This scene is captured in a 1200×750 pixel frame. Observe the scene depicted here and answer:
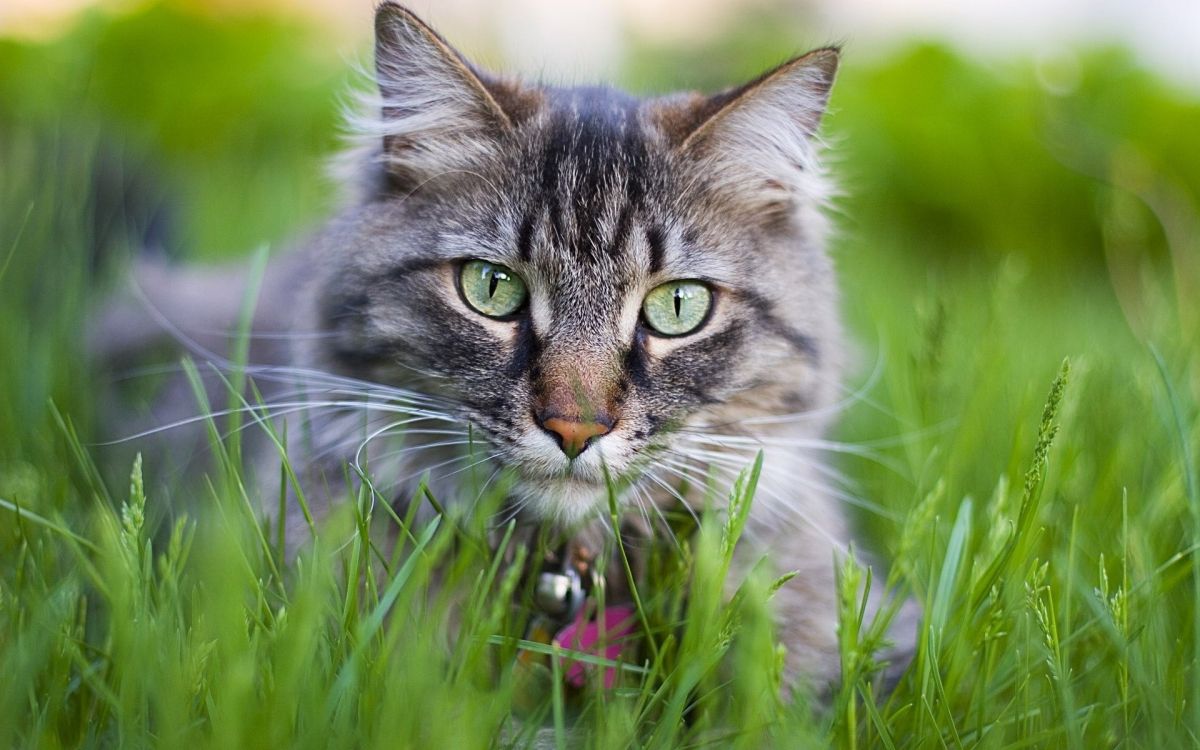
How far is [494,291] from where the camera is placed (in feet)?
5.21

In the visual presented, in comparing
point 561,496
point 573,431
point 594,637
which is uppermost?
point 573,431

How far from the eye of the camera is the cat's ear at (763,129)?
1693 millimetres

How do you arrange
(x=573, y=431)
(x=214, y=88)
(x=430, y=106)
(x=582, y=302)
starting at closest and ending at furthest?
(x=573, y=431) → (x=582, y=302) → (x=430, y=106) → (x=214, y=88)

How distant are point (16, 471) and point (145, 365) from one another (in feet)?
2.60

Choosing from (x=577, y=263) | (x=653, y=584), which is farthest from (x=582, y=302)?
(x=653, y=584)

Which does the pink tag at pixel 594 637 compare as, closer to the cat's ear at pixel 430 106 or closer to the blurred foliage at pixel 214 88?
the cat's ear at pixel 430 106

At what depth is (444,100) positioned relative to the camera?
67.5 inches

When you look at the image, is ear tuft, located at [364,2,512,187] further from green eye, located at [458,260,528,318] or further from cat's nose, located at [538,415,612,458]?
cat's nose, located at [538,415,612,458]

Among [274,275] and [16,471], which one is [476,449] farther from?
[274,275]

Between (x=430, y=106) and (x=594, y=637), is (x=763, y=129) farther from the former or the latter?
(x=594, y=637)

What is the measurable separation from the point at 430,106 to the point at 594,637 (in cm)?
95

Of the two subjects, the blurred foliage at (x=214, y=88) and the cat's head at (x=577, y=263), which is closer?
the cat's head at (x=577, y=263)

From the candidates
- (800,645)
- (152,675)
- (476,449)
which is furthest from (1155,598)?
(152,675)

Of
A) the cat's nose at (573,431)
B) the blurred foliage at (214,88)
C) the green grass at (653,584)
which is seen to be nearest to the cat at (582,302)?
the cat's nose at (573,431)
